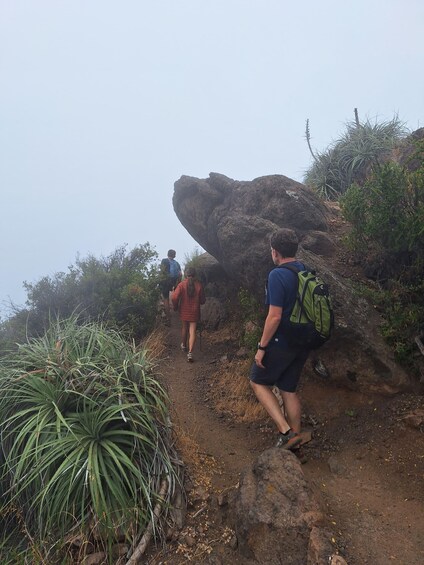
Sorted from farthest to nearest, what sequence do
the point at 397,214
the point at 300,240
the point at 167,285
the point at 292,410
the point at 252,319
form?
the point at 167,285 < the point at 300,240 < the point at 252,319 < the point at 397,214 < the point at 292,410

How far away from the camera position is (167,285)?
11.7m

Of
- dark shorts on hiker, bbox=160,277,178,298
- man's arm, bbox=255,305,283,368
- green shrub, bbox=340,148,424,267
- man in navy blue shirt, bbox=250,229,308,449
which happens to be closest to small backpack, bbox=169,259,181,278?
dark shorts on hiker, bbox=160,277,178,298

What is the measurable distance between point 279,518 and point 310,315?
68.8 inches

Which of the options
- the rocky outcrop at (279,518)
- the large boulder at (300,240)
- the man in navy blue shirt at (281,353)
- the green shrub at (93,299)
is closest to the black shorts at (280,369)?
the man in navy blue shirt at (281,353)

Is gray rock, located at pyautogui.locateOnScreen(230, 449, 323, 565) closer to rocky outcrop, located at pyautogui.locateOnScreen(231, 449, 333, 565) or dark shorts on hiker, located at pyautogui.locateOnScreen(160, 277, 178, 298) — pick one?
rocky outcrop, located at pyautogui.locateOnScreen(231, 449, 333, 565)

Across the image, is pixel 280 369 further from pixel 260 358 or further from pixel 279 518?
pixel 279 518

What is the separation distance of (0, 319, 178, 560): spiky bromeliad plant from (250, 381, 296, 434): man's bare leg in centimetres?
94

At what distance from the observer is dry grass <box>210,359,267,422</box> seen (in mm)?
6266

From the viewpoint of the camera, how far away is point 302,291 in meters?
4.49

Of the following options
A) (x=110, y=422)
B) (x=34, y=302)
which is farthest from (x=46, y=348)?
(x=34, y=302)

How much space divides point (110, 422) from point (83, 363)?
650 millimetres

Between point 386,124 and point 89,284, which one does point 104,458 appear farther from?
point 386,124

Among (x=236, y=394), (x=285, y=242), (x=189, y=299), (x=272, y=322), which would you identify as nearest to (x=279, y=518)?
(x=272, y=322)

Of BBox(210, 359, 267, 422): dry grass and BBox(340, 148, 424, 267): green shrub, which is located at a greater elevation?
BBox(340, 148, 424, 267): green shrub
